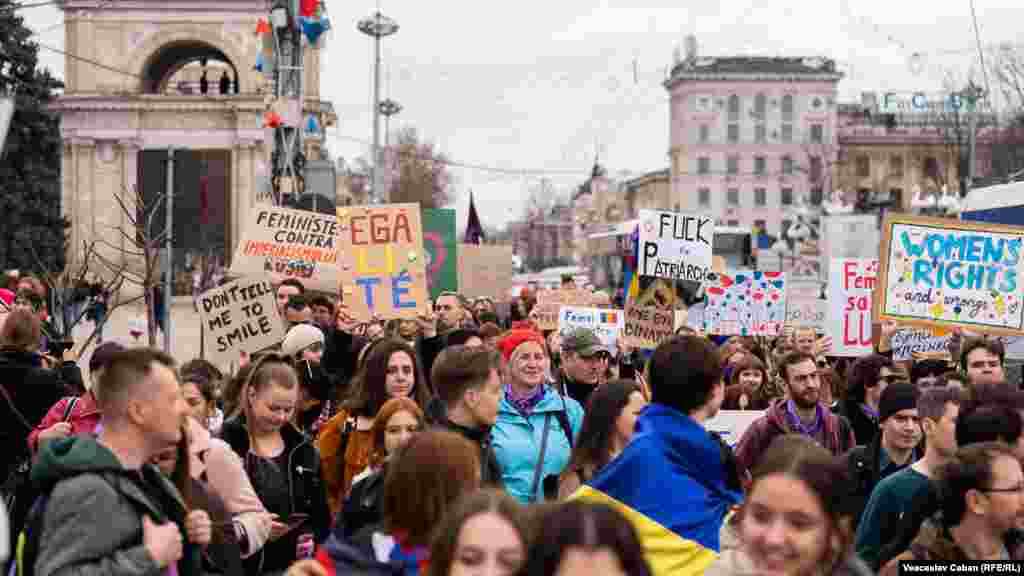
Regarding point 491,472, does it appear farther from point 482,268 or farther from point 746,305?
point 482,268

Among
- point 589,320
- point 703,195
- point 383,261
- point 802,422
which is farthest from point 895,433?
point 703,195

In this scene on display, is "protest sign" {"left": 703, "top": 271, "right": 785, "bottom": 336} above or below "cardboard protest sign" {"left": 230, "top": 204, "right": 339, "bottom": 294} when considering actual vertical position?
below

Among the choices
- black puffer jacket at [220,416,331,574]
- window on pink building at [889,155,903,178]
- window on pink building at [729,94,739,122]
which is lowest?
black puffer jacket at [220,416,331,574]

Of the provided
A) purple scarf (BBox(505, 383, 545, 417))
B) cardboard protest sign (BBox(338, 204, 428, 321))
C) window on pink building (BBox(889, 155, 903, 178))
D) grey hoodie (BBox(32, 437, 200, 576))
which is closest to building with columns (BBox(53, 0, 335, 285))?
cardboard protest sign (BBox(338, 204, 428, 321))

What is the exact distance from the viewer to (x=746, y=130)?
5561 inches

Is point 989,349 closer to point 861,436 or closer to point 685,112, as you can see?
point 861,436

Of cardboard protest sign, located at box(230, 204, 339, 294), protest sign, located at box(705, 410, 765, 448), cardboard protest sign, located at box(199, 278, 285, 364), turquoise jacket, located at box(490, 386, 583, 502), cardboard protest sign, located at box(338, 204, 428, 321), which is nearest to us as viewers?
turquoise jacket, located at box(490, 386, 583, 502)

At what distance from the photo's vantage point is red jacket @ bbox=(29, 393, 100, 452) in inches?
313

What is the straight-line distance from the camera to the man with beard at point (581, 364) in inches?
399

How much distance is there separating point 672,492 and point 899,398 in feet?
7.09

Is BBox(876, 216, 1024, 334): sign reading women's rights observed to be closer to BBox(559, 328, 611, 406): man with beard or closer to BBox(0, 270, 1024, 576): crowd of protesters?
BBox(0, 270, 1024, 576): crowd of protesters

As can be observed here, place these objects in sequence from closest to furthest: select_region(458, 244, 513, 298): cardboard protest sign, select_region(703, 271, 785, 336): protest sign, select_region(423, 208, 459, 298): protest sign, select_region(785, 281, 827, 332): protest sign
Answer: select_region(423, 208, 459, 298): protest sign < select_region(703, 271, 785, 336): protest sign < select_region(785, 281, 827, 332): protest sign < select_region(458, 244, 513, 298): cardboard protest sign

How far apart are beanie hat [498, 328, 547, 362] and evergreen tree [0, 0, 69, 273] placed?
4387cm

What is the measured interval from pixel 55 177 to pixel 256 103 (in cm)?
796
